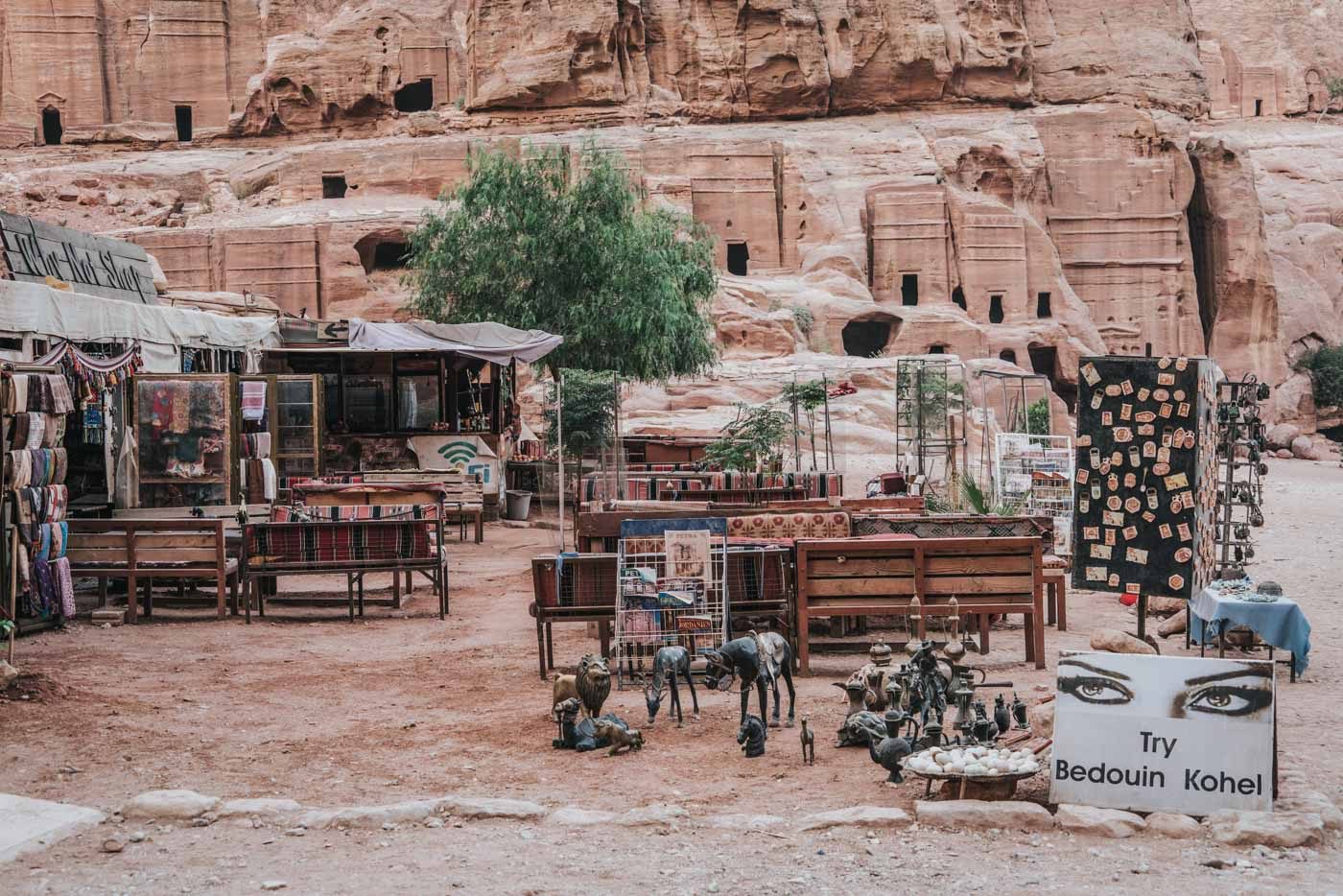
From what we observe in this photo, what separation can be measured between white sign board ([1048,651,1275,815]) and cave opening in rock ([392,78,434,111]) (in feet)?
178

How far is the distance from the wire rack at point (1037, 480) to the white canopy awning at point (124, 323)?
1056cm

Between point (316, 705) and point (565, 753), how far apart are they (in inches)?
89.9

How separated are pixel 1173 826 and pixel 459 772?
367 centimetres

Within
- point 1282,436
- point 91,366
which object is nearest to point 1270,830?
point 91,366

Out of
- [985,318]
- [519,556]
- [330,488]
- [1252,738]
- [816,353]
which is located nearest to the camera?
[1252,738]

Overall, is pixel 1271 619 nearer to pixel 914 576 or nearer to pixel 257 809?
pixel 914 576

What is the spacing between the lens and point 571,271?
2753 cm

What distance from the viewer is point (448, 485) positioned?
2088 centimetres

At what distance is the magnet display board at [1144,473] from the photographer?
10023 mm

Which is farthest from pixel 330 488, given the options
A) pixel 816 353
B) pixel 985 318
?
pixel 985 318

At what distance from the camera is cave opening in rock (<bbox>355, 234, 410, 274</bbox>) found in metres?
42.2

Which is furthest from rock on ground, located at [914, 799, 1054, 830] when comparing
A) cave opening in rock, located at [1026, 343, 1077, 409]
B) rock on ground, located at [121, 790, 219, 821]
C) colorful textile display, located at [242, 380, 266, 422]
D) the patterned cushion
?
cave opening in rock, located at [1026, 343, 1077, 409]

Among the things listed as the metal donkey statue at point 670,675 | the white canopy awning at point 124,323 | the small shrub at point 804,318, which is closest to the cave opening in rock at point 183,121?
the small shrub at point 804,318

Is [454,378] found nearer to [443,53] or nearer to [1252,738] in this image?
[1252,738]
